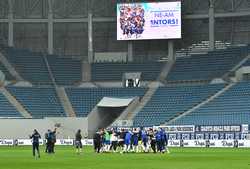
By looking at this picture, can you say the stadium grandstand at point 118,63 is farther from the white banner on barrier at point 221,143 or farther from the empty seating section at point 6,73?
the white banner on barrier at point 221,143

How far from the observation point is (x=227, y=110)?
85688mm

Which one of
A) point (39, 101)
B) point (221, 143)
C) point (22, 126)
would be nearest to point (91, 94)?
point (39, 101)

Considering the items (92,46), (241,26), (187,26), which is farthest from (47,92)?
(241,26)

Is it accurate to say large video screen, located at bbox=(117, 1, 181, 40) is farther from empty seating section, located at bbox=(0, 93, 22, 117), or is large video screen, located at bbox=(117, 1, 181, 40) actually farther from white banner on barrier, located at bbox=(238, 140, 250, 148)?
white banner on barrier, located at bbox=(238, 140, 250, 148)

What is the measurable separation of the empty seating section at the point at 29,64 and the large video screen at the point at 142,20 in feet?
37.6

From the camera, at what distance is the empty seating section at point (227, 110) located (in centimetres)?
8269

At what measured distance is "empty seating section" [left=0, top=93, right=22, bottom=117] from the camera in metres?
90.0

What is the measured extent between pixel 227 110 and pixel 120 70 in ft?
61.2

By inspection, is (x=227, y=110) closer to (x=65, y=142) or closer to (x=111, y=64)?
(x=65, y=142)

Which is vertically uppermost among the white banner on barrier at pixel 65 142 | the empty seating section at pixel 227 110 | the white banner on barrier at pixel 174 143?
the empty seating section at pixel 227 110

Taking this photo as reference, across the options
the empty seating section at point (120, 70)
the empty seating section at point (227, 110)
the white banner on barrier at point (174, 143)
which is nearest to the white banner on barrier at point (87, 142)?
the white banner on barrier at point (174, 143)

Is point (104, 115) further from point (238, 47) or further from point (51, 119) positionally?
point (238, 47)

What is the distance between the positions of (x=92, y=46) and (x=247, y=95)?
23.0 metres

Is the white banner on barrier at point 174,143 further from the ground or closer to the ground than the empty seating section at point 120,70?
closer to the ground
